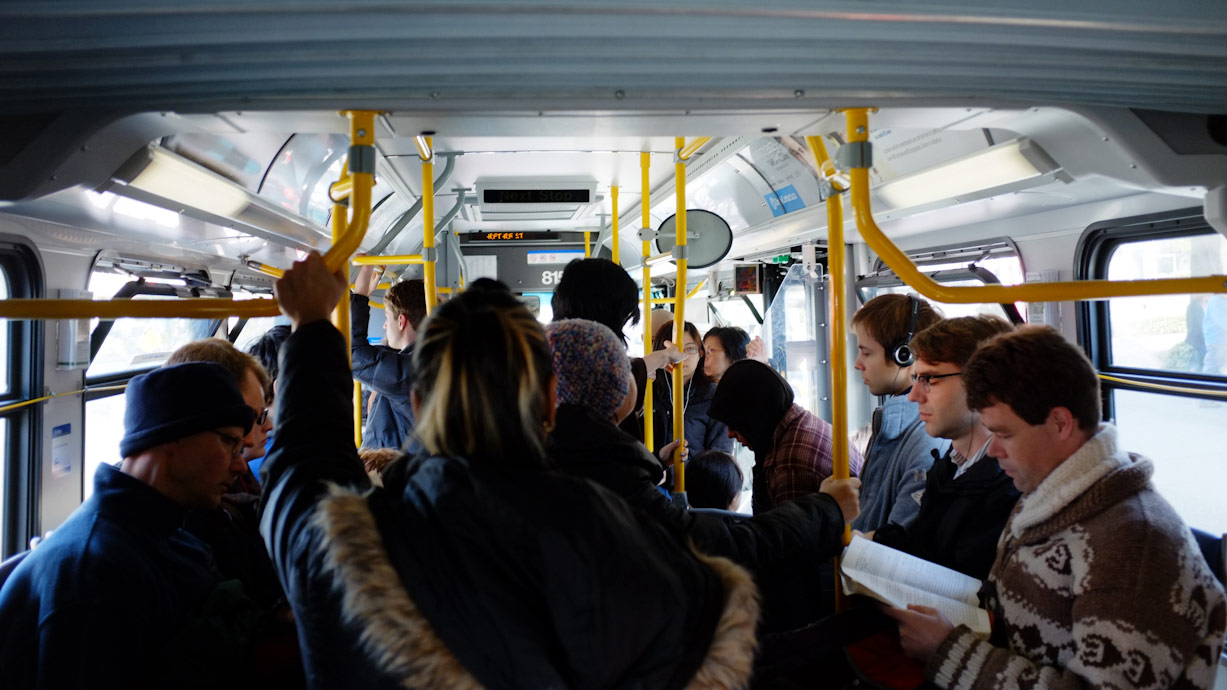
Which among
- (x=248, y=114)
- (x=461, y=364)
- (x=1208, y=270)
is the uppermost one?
(x=248, y=114)

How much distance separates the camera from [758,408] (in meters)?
2.86

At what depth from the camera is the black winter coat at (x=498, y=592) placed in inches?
40.3

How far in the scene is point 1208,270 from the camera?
2936mm

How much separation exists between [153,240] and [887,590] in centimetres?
398

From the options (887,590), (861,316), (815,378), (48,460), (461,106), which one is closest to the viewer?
(461,106)

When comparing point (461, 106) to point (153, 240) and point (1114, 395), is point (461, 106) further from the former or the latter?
point (1114, 395)

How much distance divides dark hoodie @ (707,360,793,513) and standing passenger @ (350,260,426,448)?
1.61 metres

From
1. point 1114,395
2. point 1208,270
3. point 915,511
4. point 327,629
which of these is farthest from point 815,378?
point 327,629

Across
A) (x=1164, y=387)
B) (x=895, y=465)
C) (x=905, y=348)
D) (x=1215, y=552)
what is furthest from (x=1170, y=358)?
(x=895, y=465)

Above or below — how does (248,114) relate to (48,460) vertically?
above

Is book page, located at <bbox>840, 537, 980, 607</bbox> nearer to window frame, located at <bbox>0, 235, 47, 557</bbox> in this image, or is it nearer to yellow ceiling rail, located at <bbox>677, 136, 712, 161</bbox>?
yellow ceiling rail, located at <bbox>677, 136, 712, 161</bbox>

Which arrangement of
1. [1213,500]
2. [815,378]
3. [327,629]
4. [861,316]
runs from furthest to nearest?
[815,378] → [1213,500] → [861,316] → [327,629]

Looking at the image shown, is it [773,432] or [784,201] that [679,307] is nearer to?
[773,432]

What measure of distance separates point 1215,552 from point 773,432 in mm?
1574
